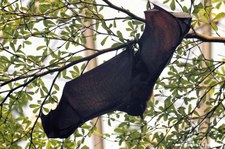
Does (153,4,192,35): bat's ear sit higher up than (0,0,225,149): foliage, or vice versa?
(153,4,192,35): bat's ear

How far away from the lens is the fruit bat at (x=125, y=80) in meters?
1.76

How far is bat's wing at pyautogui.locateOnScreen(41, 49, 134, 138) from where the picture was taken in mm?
1910

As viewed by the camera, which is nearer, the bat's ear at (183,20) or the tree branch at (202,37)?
the bat's ear at (183,20)

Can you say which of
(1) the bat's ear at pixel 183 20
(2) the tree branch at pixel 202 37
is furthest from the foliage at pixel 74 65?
(1) the bat's ear at pixel 183 20

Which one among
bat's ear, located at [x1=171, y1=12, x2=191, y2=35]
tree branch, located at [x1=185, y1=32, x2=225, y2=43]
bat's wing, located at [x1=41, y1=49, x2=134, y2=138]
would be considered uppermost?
bat's ear, located at [x1=171, y1=12, x2=191, y2=35]

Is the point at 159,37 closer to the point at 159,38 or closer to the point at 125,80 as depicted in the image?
the point at 159,38

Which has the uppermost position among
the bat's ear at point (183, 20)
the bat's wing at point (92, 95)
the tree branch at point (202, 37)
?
the bat's ear at point (183, 20)

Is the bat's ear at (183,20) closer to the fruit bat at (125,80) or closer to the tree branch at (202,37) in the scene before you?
the fruit bat at (125,80)

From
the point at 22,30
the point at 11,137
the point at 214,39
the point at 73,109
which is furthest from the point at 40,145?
the point at 214,39

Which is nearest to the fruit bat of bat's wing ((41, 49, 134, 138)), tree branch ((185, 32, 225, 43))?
bat's wing ((41, 49, 134, 138))

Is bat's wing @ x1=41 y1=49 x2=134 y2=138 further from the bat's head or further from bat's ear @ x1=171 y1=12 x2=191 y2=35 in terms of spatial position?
bat's ear @ x1=171 y1=12 x2=191 y2=35

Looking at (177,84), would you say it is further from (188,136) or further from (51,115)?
(51,115)

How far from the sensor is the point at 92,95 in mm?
1980

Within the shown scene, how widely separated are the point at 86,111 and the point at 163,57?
0.41 m
